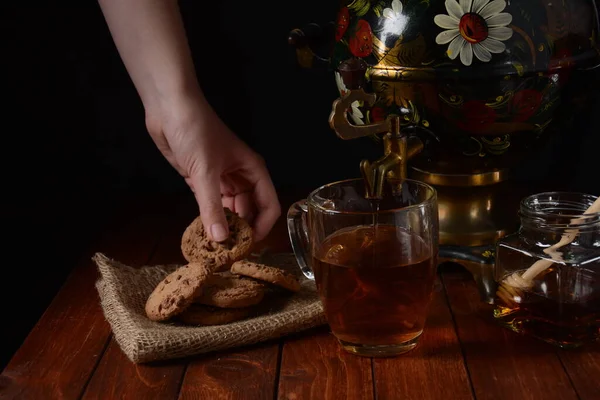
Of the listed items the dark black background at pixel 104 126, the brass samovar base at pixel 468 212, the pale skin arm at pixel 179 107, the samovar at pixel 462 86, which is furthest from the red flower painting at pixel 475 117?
the dark black background at pixel 104 126

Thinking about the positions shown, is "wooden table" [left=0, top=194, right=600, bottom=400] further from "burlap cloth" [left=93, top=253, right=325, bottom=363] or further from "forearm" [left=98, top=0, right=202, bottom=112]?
"forearm" [left=98, top=0, right=202, bottom=112]

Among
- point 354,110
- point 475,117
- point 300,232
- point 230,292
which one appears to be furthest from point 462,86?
point 230,292

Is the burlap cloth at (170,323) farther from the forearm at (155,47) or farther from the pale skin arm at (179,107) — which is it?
the forearm at (155,47)

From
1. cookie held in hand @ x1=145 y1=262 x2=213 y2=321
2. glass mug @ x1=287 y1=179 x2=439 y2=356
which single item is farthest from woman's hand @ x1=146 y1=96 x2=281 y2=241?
glass mug @ x1=287 y1=179 x2=439 y2=356

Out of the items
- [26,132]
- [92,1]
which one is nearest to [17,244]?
[26,132]

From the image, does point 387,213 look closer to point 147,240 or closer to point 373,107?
point 373,107

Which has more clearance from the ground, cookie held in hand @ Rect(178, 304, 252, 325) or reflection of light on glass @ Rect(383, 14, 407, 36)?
reflection of light on glass @ Rect(383, 14, 407, 36)
